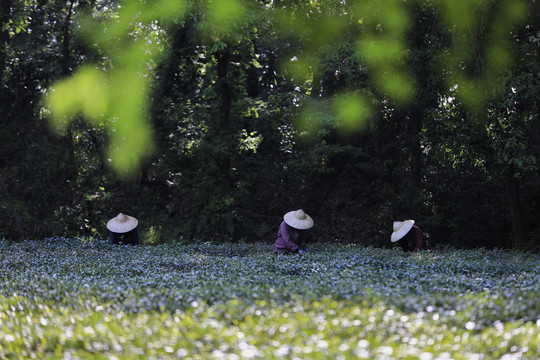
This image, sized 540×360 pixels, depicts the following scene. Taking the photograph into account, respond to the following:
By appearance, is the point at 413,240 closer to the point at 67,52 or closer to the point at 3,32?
the point at 67,52

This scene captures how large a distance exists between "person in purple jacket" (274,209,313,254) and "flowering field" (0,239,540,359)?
141 inches

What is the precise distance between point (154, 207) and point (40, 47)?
5.83 metres

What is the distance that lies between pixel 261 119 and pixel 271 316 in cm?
1362

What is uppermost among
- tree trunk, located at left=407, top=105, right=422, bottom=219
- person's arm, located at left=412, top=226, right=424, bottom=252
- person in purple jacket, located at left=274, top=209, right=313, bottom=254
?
tree trunk, located at left=407, top=105, right=422, bottom=219

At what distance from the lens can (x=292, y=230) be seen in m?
12.2

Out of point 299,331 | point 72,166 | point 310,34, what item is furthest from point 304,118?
point 299,331

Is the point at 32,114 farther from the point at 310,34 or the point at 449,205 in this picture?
the point at 449,205

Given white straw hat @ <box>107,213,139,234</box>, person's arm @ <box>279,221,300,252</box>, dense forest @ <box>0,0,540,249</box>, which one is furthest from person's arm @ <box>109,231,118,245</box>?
person's arm @ <box>279,221,300,252</box>

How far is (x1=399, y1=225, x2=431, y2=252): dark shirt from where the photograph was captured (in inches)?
499

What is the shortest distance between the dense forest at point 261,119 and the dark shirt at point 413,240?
2.37 m

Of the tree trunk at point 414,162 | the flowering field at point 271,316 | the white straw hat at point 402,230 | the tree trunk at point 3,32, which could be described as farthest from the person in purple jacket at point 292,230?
the tree trunk at point 3,32

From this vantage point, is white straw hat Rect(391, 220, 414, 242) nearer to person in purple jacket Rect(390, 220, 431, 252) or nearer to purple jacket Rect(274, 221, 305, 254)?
person in purple jacket Rect(390, 220, 431, 252)

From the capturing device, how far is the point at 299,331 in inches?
169

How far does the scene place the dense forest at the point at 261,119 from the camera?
1405 centimetres
